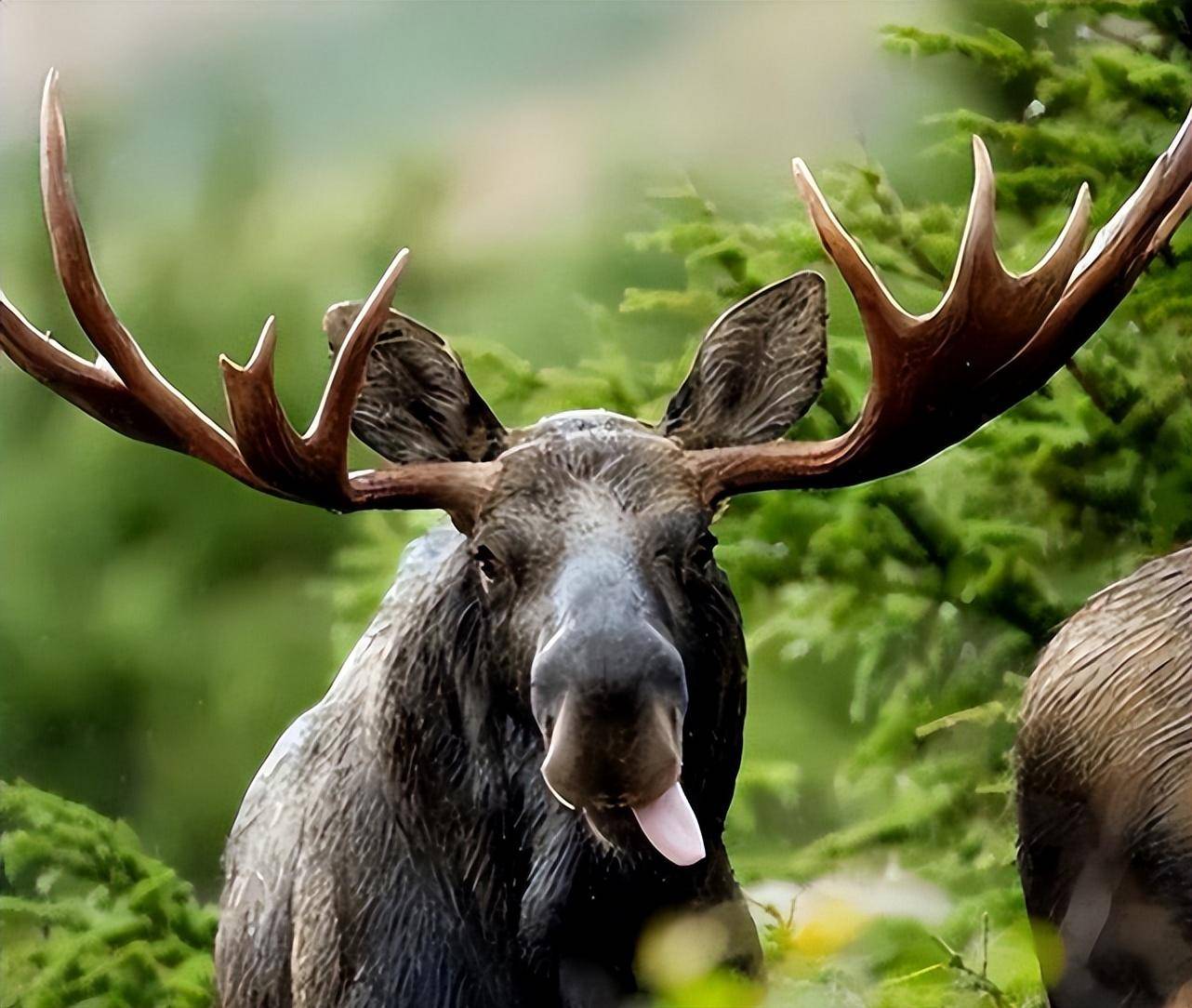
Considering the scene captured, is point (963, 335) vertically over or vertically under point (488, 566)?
over

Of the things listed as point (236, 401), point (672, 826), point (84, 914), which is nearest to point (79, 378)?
point (236, 401)

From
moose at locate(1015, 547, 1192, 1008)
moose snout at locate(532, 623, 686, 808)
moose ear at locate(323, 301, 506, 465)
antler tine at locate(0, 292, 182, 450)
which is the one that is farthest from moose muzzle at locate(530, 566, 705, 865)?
moose at locate(1015, 547, 1192, 1008)

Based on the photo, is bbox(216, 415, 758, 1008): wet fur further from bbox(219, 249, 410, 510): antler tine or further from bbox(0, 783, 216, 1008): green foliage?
bbox(0, 783, 216, 1008): green foliage

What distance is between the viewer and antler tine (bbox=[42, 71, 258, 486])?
4.29 feet

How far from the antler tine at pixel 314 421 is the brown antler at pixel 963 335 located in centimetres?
28

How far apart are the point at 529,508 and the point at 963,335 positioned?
0.37 meters

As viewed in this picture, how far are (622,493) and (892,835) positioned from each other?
96 centimetres

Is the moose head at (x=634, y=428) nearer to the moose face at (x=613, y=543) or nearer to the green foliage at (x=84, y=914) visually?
the moose face at (x=613, y=543)

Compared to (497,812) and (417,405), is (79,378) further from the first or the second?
(497,812)

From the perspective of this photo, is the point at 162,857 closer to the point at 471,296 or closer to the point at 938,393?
the point at 471,296

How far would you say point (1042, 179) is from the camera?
6.88 feet

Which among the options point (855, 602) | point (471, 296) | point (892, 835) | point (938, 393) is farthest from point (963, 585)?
point (938, 393)

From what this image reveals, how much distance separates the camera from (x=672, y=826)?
1.19 m

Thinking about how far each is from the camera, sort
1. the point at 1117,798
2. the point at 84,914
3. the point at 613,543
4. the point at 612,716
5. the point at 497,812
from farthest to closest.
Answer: the point at 84,914, the point at 1117,798, the point at 497,812, the point at 613,543, the point at 612,716
